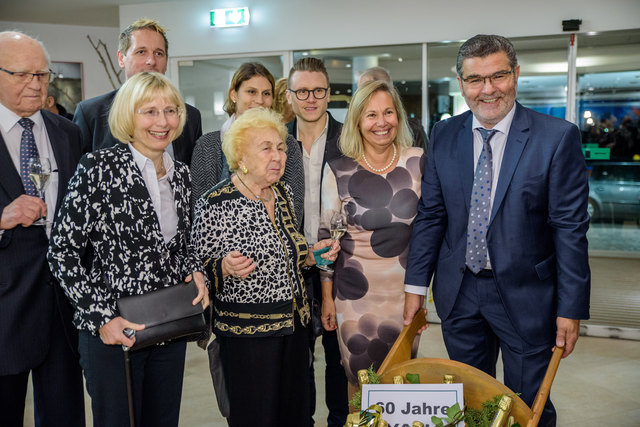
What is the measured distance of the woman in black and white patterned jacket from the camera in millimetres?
1838

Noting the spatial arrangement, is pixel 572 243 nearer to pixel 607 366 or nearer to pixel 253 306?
pixel 253 306

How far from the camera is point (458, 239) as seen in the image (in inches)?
85.7

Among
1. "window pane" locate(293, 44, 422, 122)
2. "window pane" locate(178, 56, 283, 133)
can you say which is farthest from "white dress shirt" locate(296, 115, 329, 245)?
"window pane" locate(178, 56, 283, 133)

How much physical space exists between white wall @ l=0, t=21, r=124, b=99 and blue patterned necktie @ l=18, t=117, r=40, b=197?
260 inches

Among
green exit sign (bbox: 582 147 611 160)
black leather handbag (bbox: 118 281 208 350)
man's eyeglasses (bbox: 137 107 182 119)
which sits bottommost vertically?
black leather handbag (bbox: 118 281 208 350)

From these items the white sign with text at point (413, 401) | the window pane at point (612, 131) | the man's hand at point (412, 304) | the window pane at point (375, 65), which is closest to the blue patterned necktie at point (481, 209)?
the man's hand at point (412, 304)

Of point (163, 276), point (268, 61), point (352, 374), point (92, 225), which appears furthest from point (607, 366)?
point (268, 61)

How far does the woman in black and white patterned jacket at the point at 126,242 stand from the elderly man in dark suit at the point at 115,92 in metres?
0.74

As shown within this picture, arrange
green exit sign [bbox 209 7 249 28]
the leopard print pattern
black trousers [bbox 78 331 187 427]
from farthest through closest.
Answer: green exit sign [bbox 209 7 249 28] < the leopard print pattern < black trousers [bbox 78 331 187 427]

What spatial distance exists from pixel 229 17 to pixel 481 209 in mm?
5220

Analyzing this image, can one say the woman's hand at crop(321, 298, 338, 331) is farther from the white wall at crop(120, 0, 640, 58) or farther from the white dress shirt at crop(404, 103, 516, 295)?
the white wall at crop(120, 0, 640, 58)

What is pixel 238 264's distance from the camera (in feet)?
6.72

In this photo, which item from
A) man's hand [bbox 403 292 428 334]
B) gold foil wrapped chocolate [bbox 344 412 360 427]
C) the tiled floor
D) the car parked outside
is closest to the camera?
gold foil wrapped chocolate [bbox 344 412 360 427]

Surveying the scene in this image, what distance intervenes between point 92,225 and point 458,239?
4.51ft
